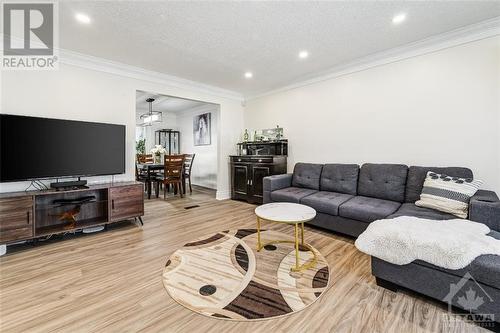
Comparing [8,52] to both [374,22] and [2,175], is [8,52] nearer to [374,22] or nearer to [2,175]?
[2,175]

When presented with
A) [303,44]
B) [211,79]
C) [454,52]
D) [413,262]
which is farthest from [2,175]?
[454,52]

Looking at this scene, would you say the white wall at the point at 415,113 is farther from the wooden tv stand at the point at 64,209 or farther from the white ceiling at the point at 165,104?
the white ceiling at the point at 165,104

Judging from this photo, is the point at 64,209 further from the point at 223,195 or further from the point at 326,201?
the point at 326,201

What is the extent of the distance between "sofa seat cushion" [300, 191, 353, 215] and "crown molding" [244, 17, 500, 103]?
6.86 feet

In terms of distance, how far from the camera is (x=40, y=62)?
2.92m

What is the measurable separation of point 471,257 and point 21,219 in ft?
13.6

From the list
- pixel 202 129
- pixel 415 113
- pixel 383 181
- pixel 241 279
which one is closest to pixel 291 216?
pixel 241 279

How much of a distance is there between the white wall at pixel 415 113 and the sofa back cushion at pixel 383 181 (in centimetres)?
26

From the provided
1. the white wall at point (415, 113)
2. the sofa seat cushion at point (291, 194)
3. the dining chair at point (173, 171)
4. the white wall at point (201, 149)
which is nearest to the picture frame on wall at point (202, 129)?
the white wall at point (201, 149)

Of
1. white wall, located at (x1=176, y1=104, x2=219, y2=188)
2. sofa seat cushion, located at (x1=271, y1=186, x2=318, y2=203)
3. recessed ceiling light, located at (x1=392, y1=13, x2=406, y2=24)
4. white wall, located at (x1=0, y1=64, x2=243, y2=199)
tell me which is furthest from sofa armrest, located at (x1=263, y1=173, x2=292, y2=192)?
white wall, located at (x1=176, y1=104, x2=219, y2=188)

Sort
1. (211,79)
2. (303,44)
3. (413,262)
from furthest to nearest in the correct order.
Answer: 1. (211,79)
2. (303,44)
3. (413,262)

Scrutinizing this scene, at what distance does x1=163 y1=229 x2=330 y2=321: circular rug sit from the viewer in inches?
62.4

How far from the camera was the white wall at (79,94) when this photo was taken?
2.71m

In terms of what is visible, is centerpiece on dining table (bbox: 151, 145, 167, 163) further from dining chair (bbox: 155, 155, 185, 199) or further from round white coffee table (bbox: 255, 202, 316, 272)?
Result: round white coffee table (bbox: 255, 202, 316, 272)
